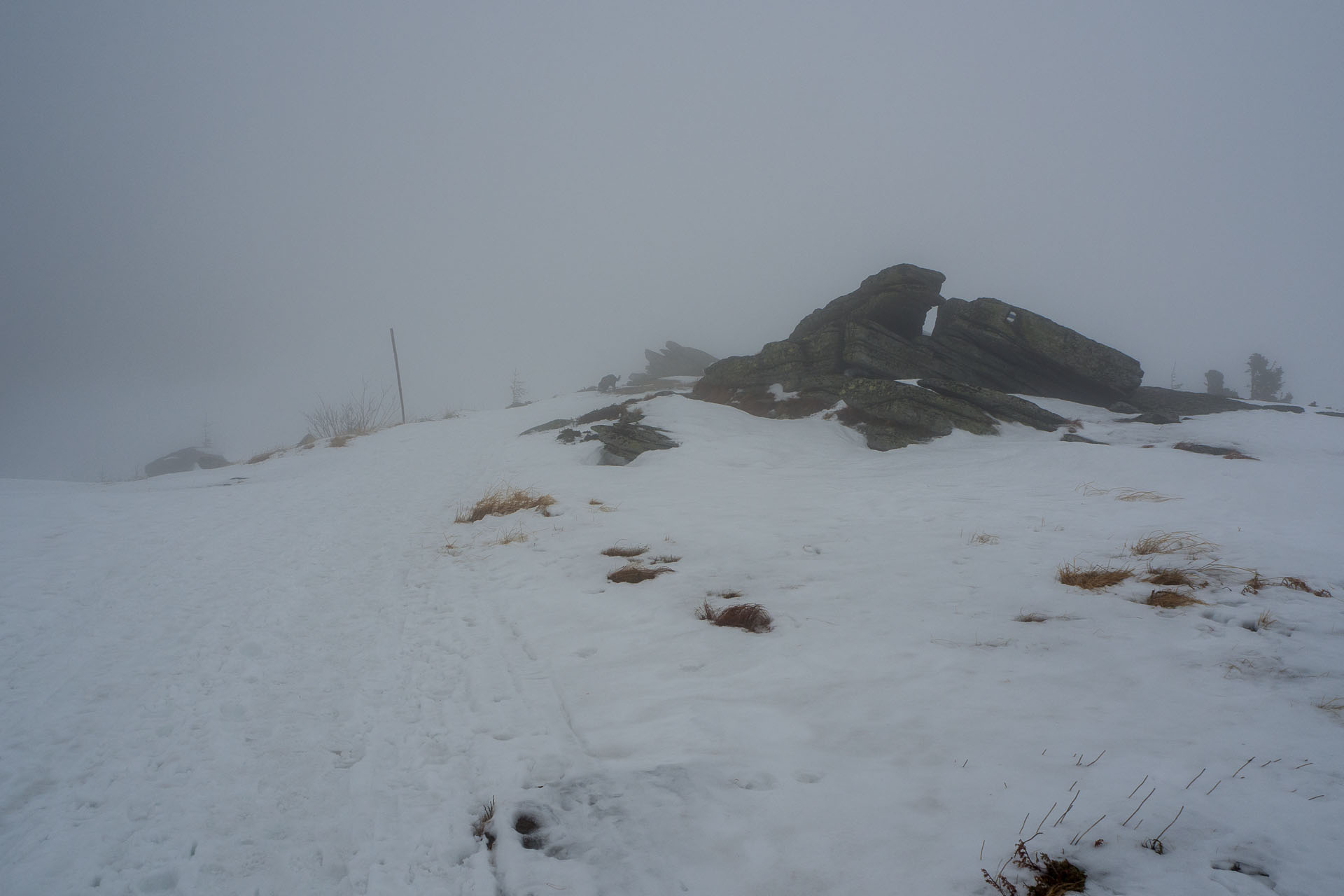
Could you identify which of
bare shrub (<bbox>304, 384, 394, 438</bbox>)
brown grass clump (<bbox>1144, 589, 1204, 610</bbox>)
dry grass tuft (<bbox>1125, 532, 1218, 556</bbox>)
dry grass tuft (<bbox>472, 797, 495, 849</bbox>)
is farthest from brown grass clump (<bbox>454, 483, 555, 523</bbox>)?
bare shrub (<bbox>304, 384, 394, 438</bbox>)

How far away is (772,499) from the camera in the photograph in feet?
38.2

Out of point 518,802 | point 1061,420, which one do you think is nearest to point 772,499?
point 518,802

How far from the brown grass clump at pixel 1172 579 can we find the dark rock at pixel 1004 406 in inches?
574

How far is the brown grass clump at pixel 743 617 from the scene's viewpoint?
561 centimetres

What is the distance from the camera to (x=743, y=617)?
573 centimetres

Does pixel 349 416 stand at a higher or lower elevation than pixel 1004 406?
higher

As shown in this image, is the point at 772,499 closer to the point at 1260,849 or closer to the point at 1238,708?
the point at 1238,708

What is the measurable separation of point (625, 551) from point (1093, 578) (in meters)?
5.96

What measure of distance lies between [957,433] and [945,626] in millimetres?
14334

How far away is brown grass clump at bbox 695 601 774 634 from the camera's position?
5609 mm

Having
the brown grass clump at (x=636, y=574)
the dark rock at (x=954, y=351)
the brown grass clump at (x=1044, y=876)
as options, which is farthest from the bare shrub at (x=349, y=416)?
the brown grass clump at (x=1044, y=876)

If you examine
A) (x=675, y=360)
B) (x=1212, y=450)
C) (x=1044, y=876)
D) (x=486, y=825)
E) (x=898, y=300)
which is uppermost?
(x=675, y=360)

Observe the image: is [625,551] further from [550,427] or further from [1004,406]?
[550,427]

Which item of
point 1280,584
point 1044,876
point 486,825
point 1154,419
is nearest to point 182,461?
point 486,825
